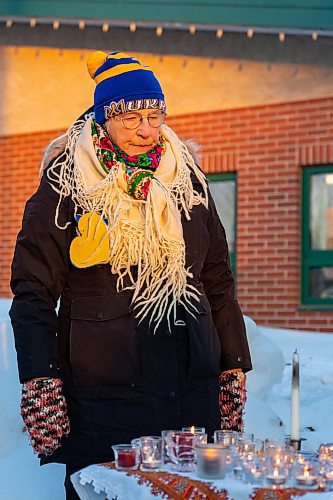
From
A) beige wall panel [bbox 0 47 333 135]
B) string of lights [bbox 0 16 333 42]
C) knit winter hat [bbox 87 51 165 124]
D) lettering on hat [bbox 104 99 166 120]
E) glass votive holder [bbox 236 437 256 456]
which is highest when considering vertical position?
string of lights [bbox 0 16 333 42]

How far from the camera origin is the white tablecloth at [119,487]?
2314 mm

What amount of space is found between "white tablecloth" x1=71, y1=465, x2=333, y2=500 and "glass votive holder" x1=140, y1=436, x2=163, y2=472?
8 cm

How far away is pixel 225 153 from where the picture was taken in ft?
33.8

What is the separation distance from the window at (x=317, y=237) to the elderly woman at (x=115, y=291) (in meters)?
6.55

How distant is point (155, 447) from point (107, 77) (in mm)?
1427

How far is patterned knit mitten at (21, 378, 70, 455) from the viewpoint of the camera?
3.01m

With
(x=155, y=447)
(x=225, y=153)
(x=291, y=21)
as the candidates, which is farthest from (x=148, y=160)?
(x=225, y=153)

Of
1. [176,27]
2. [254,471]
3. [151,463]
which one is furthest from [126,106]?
[176,27]

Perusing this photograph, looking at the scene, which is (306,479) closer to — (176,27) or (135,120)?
(135,120)

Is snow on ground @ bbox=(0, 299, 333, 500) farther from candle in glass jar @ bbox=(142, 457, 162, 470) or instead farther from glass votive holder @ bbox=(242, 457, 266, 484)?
glass votive holder @ bbox=(242, 457, 266, 484)

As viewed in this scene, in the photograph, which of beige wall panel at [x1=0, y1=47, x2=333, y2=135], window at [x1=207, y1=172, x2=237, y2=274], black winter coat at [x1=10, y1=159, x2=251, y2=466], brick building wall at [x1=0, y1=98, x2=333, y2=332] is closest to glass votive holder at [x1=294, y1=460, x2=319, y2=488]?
black winter coat at [x1=10, y1=159, x2=251, y2=466]

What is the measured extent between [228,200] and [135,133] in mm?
7217

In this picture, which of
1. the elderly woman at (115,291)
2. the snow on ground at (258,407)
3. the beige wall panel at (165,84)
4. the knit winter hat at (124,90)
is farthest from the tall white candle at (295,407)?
the beige wall panel at (165,84)

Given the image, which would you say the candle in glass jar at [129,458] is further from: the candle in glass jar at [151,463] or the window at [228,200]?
the window at [228,200]
